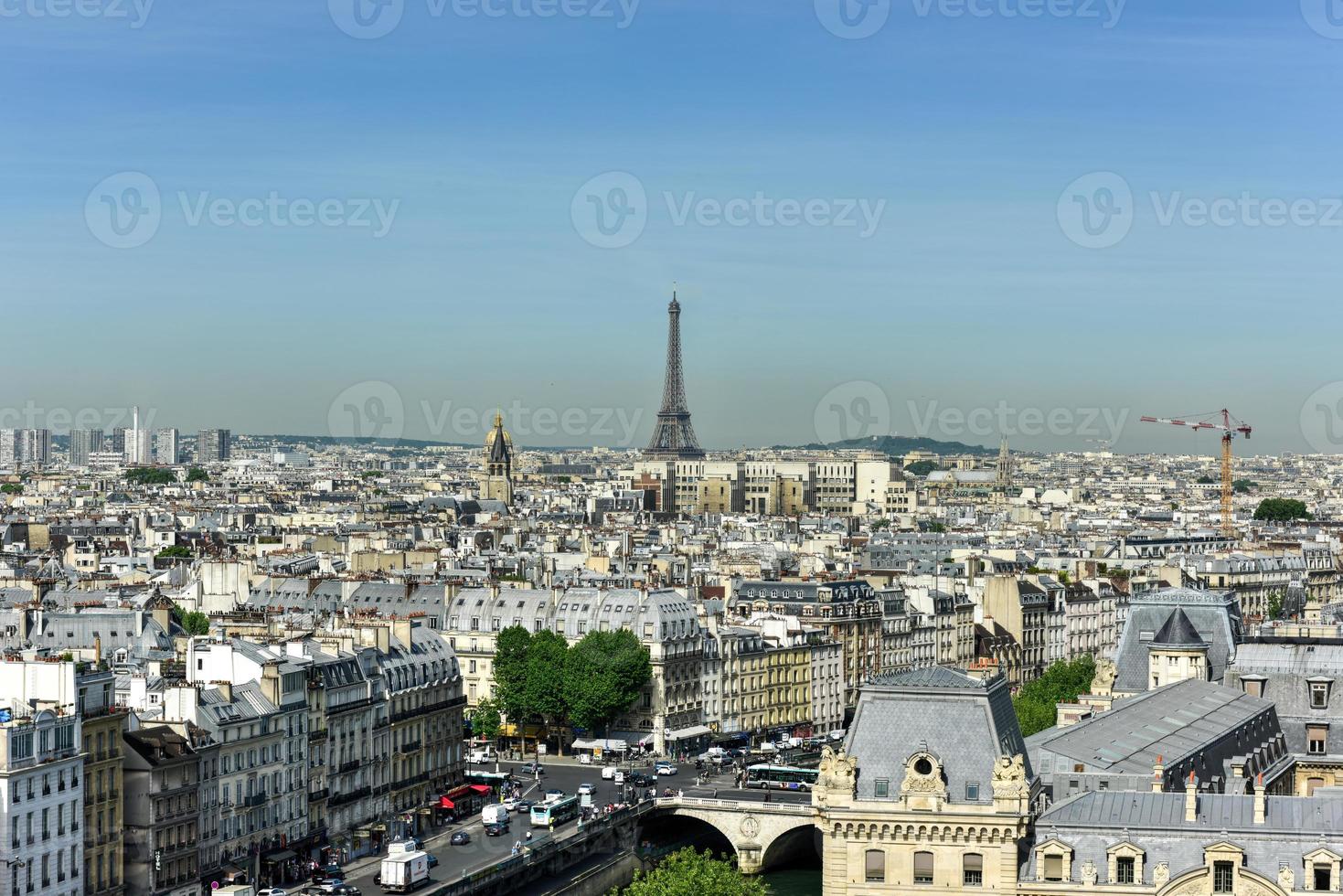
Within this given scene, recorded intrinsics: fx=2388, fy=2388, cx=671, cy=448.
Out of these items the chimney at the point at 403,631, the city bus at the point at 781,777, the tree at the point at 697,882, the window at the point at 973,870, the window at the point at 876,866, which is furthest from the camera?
the city bus at the point at 781,777

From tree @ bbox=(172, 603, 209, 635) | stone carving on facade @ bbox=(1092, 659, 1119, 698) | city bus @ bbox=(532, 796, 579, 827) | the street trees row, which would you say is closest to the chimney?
city bus @ bbox=(532, 796, 579, 827)

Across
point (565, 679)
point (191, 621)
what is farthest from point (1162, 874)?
point (191, 621)

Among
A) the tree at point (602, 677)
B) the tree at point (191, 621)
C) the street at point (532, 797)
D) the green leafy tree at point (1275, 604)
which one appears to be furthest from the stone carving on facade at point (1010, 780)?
the green leafy tree at point (1275, 604)

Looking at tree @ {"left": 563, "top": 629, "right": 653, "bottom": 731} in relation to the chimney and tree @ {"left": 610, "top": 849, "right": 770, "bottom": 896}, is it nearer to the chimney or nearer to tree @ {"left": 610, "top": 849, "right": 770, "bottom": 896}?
the chimney

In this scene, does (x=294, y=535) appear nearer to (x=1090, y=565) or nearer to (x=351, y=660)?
(x=1090, y=565)

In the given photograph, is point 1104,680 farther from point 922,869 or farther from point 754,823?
point 922,869

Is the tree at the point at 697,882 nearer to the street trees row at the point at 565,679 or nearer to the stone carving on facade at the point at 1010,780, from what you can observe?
the stone carving on facade at the point at 1010,780
